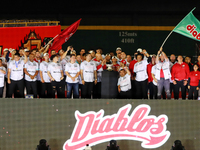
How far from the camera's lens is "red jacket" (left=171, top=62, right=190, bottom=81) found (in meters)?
10.6

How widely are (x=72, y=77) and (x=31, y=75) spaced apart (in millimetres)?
1352

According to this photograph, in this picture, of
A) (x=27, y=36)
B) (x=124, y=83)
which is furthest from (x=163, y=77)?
(x=27, y=36)

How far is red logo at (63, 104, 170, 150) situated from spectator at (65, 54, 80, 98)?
115 cm

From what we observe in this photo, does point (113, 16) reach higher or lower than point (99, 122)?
higher

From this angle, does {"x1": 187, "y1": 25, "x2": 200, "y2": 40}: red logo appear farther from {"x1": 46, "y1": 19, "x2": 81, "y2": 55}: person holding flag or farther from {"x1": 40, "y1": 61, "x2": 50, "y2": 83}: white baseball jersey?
{"x1": 40, "y1": 61, "x2": 50, "y2": 83}: white baseball jersey

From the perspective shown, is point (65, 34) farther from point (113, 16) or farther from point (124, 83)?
point (113, 16)

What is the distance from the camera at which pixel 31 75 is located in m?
10.3

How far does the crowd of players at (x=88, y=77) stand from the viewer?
1002cm

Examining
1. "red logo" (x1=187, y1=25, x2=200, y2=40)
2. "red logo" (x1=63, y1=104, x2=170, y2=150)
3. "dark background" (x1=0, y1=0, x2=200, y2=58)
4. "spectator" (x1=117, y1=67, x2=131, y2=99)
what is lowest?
"red logo" (x1=63, y1=104, x2=170, y2=150)

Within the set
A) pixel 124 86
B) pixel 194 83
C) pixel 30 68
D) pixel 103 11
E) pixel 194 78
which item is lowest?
pixel 124 86

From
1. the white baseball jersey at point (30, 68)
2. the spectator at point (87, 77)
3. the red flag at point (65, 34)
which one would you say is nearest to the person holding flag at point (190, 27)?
the spectator at point (87, 77)

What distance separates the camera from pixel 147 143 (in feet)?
29.5

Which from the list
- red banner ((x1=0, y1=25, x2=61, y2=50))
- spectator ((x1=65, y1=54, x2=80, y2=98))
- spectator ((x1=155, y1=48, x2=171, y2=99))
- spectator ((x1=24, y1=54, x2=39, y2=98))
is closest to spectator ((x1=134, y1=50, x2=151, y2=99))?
spectator ((x1=155, y1=48, x2=171, y2=99))

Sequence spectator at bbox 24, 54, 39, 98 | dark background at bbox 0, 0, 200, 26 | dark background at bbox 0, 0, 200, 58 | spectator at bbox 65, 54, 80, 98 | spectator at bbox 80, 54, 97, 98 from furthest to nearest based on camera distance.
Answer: dark background at bbox 0, 0, 200, 58 → dark background at bbox 0, 0, 200, 26 → spectator at bbox 24, 54, 39, 98 → spectator at bbox 80, 54, 97, 98 → spectator at bbox 65, 54, 80, 98
